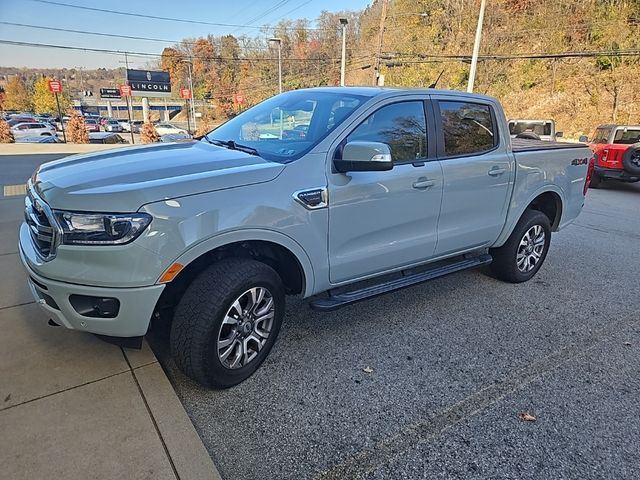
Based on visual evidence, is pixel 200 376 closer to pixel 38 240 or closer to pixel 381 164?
pixel 38 240

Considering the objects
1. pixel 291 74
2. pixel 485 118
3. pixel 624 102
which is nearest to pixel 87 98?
pixel 291 74

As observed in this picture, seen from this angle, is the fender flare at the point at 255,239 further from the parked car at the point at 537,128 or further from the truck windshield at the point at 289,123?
the parked car at the point at 537,128

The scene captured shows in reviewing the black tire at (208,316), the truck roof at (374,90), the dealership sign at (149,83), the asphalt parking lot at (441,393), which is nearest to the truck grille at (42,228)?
the black tire at (208,316)

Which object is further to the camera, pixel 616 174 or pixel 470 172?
pixel 616 174

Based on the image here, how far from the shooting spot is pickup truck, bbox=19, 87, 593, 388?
2178mm

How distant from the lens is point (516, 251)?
4246 mm

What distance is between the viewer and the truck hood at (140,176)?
2.15m

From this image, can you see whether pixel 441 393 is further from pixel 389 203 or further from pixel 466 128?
pixel 466 128

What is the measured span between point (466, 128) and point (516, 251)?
4.54 ft

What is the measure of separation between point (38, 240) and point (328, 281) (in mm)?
1731

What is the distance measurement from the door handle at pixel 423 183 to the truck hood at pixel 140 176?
3.64ft

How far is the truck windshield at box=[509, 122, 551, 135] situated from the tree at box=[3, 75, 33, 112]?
320ft

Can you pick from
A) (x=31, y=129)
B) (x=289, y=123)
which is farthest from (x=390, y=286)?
(x=31, y=129)

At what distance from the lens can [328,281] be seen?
2939 mm
